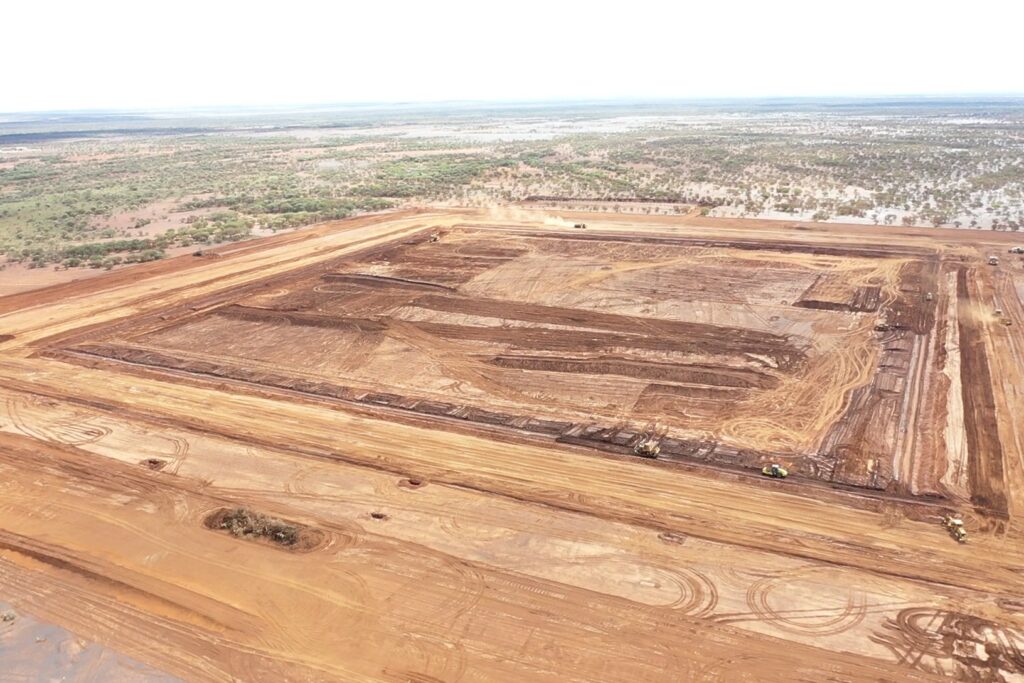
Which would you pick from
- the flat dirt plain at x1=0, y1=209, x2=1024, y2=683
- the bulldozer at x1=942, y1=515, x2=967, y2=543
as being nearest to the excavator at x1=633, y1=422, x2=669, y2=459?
the flat dirt plain at x1=0, y1=209, x2=1024, y2=683

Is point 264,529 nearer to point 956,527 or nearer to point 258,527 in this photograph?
point 258,527

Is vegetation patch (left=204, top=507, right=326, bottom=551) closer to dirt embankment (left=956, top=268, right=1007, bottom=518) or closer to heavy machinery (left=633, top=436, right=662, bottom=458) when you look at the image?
heavy machinery (left=633, top=436, right=662, bottom=458)

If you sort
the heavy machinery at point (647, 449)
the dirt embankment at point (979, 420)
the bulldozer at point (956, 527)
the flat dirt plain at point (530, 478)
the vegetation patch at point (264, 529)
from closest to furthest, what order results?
1. the flat dirt plain at point (530, 478)
2. the bulldozer at point (956, 527)
3. the vegetation patch at point (264, 529)
4. the dirt embankment at point (979, 420)
5. the heavy machinery at point (647, 449)

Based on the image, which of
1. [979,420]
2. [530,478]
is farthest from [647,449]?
[979,420]

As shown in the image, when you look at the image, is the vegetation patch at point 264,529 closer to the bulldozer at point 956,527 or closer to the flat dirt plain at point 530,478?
the flat dirt plain at point 530,478

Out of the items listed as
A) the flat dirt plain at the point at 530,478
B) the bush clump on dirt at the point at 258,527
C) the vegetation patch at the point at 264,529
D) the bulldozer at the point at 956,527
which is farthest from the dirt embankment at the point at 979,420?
the bush clump on dirt at the point at 258,527

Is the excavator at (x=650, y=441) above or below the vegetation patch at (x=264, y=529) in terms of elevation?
above

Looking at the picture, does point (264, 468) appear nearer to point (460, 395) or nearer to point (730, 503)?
point (460, 395)
